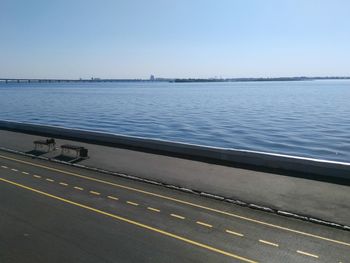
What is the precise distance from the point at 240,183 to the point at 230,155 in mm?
4302

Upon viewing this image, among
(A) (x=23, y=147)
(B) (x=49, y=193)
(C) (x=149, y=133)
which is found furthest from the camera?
(C) (x=149, y=133)

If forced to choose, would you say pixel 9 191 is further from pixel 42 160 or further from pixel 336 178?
pixel 336 178

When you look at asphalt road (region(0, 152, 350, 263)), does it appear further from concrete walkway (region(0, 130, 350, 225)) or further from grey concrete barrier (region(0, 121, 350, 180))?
grey concrete barrier (region(0, 121, 350, 180))

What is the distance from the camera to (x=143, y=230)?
1244 cm

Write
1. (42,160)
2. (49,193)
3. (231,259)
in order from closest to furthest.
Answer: (231,259), (49,193), (42,160)

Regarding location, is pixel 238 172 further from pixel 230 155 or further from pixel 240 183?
pixel 230 155

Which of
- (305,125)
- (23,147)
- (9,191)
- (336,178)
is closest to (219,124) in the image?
(305,125)

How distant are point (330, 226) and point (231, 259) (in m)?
4.28

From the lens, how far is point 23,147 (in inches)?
1095

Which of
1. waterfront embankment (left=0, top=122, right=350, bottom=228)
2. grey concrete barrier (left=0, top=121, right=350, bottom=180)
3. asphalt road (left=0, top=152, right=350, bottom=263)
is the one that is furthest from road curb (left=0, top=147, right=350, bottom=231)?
grey concrete barrier (left=0, top=121, right=350, bottom=180)

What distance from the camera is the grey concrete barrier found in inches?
734

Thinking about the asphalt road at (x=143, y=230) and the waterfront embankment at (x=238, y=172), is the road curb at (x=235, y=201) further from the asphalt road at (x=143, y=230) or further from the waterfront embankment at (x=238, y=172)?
the asphalt road at (x=143, y=230)

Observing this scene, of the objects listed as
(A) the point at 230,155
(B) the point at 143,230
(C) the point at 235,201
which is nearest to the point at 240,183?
(C) the point at 235,201

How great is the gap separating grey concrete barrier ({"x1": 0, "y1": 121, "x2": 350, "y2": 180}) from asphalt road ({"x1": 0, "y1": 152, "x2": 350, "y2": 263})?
19.4ft
